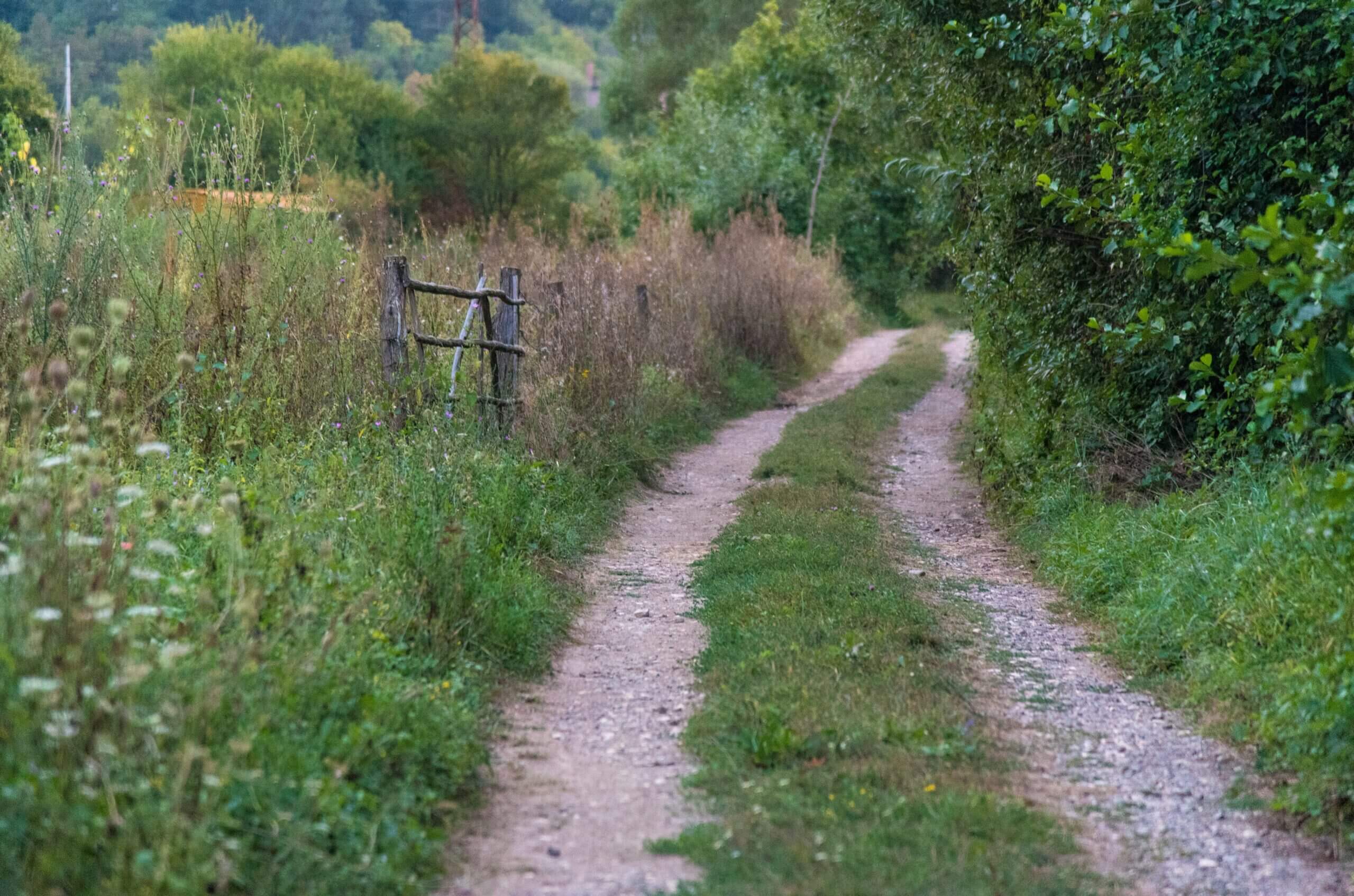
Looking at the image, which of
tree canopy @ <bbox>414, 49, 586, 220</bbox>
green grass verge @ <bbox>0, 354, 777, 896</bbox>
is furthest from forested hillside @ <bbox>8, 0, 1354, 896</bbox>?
tree canopy @ <bbox>414, 49, 586, 220</bbox>

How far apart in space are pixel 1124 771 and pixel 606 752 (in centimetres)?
200

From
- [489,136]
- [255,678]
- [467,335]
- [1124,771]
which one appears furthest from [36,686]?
[489,136]

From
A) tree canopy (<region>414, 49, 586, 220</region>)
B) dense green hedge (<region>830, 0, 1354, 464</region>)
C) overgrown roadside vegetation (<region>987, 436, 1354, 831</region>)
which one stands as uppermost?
tree canopy (<region>414, 49, 586, 220</region>)

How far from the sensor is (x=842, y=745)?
14.9ft

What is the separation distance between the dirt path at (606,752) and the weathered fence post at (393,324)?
1.99 meters

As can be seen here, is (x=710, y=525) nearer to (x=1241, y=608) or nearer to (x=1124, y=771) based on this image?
(x=1241, y=608)

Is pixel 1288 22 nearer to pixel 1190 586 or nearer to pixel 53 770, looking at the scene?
pixel 1190 586

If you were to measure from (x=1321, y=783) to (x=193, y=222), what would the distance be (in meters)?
7.75

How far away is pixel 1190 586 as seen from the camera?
6.08 metres

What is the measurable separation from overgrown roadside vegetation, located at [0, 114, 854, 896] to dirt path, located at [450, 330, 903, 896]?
18 centimetres

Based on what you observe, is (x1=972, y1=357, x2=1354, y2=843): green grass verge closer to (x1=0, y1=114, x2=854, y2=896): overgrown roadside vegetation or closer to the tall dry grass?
(x1=0, y1=114, x2=854, y2=896): overgrown roadside vegetation

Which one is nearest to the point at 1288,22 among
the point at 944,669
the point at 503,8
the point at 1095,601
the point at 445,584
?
the point at 1095,601

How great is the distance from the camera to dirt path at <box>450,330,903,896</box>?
3.72 m

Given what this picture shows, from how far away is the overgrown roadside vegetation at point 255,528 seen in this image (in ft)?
10.3
